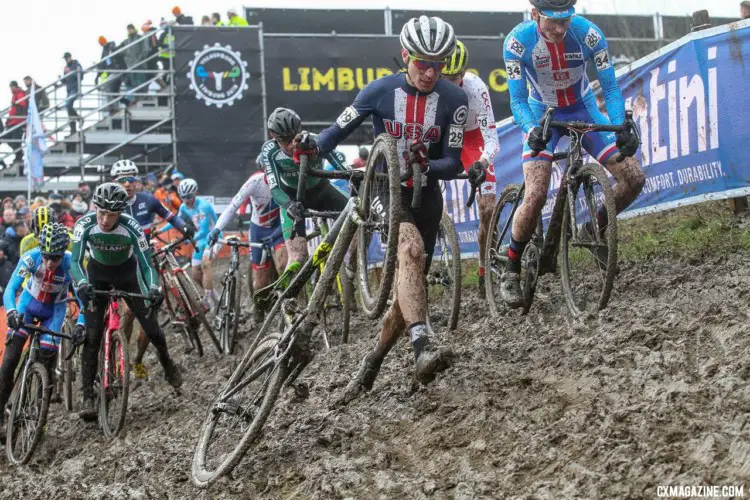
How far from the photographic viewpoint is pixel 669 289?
25.3ft

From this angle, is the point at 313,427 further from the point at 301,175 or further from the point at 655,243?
the point at 655,243

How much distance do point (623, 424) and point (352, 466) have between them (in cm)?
169

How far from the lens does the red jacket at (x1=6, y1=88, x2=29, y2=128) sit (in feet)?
73.3

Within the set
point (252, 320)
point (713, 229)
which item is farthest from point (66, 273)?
point (713, 229)

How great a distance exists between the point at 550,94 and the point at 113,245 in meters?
5.04

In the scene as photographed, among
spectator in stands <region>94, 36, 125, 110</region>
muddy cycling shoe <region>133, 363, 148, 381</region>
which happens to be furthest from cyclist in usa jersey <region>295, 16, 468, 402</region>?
spectator in stands <region>94, 36, 125, 110</region>

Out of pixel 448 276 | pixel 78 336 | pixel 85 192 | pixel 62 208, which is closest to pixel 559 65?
pixel 448 276

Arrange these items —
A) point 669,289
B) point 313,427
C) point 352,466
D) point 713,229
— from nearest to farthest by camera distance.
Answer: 1. point 352,466
2. point 313,427
3. point 669,289
4. point 713,229

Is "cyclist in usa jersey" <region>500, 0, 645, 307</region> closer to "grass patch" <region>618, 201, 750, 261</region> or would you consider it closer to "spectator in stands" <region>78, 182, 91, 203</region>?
"grass patch" <region>618, 201, 750, 261</region>

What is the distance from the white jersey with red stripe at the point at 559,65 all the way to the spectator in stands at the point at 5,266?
1033 centimetres

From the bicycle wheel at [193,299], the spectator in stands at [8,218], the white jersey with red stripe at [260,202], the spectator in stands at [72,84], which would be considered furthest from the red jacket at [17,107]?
the white jersey with red stripe at [260,202]

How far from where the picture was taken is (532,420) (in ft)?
19.5

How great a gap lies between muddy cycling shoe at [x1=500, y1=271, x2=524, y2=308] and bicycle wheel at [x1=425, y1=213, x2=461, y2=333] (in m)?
0.56

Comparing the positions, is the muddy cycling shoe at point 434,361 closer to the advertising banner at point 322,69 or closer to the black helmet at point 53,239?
the black helmet at point 53,239
